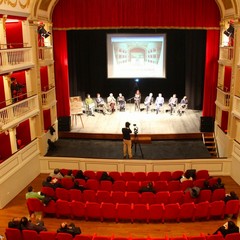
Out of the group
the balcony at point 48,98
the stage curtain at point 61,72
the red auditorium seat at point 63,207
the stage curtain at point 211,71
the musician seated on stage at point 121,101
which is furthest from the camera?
the musician seated on stage at point 121,101

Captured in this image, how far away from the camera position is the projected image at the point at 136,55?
17078mm

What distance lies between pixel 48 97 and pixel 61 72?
1730 millimetres

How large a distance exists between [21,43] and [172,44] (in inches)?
395

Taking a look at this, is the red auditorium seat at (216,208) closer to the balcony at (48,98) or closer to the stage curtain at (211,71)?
the stage curtain at (211,71)

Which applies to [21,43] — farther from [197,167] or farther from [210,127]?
[210,127]

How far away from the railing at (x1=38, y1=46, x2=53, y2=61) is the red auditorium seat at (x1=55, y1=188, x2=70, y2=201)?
606cm

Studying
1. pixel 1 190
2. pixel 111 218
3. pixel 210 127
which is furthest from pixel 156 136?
pixel 1 190

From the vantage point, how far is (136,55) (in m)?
17.2

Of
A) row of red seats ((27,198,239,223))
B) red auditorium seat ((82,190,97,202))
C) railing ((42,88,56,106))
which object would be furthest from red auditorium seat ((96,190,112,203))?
railing ((42,88,56,106))

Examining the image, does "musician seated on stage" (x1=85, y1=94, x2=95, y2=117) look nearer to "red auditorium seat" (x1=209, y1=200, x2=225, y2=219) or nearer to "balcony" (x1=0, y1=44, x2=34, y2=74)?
"balcony" (x1=0, y1=44, x2=34, y2=74)

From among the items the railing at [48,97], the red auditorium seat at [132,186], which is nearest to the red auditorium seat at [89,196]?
the red auditorium seat at [132,186]

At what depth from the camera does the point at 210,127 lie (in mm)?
15062

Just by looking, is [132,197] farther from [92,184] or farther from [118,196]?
[92,184]

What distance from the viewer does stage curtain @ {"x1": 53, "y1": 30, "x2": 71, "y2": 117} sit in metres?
14.7
